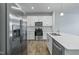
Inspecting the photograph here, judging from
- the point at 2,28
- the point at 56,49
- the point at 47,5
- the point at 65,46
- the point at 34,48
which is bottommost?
the point at 34,48

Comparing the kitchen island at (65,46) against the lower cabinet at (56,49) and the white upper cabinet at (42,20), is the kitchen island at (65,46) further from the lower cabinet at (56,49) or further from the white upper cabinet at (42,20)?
the white upper cabinet at (42,20)

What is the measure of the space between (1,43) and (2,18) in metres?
0.21

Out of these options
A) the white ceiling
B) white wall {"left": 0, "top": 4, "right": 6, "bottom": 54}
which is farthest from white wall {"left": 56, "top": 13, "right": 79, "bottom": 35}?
white wall {"left": 0, "top": 4, "right": 6, "bottom": 54}

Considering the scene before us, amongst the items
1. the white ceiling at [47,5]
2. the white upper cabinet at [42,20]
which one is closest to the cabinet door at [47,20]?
the white upper cabinet at [42,20]

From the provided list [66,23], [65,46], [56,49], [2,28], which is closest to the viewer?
[2,28]

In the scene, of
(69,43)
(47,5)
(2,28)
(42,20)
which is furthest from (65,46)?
(42,20)

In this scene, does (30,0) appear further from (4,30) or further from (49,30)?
(49,30)

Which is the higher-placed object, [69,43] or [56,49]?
[69,43]

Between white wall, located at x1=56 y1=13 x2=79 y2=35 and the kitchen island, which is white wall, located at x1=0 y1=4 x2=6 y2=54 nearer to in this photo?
the kitchen island

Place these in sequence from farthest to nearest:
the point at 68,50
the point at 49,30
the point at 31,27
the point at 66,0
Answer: the point at 49,30
the point at 31,27
the point at 68,50
the point at 66,0

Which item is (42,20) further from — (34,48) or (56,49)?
(56,49)
